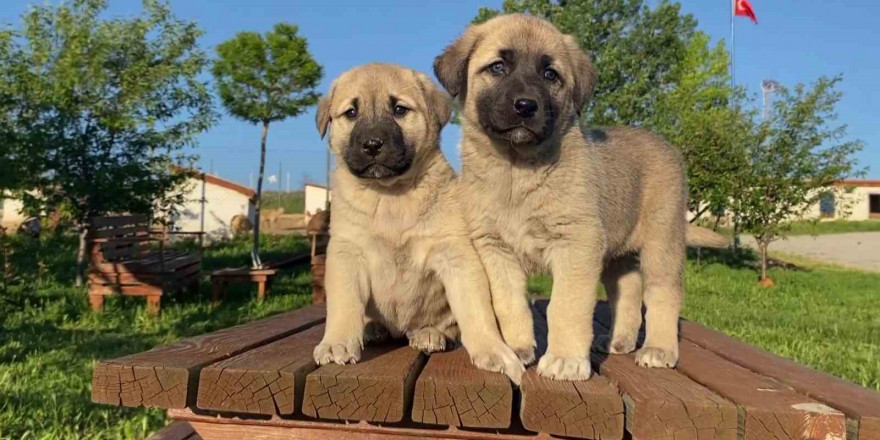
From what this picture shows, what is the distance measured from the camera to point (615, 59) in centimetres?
1986

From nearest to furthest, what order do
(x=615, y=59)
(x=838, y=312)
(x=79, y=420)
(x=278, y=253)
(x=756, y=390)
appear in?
(x=756, y=390)
(x=79, y=420)
(x=838, y=312)
(x=278, y=253)
(x=615, y=59)

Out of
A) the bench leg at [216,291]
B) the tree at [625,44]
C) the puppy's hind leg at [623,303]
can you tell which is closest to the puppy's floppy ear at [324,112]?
the puppy's hind leg at [623,303]

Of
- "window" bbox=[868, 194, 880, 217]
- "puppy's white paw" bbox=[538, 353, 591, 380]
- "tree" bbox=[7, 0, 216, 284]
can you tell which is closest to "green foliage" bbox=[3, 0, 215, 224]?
"tree" bbox=[7, 0, 216, 284]

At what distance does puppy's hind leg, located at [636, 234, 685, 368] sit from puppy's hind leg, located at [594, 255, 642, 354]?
0.09 meters

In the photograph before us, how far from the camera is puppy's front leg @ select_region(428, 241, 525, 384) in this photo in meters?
2.64

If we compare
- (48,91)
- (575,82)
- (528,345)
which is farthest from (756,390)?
(48,91)

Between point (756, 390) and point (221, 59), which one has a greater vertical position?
point (221, 59)

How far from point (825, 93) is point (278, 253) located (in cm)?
1347

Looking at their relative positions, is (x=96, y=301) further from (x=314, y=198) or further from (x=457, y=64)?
(x=314, y=198)

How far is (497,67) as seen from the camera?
306cm

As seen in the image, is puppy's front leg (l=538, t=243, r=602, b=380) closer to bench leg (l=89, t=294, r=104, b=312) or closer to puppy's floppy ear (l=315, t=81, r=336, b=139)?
Answer: puppy's floppy ear (l=315, t=81, r=336, b=139)

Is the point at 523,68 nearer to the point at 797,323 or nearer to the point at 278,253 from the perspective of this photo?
the point at 797,323

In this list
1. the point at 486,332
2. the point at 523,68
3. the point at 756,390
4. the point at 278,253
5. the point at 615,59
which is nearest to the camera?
the point at 756,390

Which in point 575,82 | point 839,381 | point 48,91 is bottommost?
point 839,381
